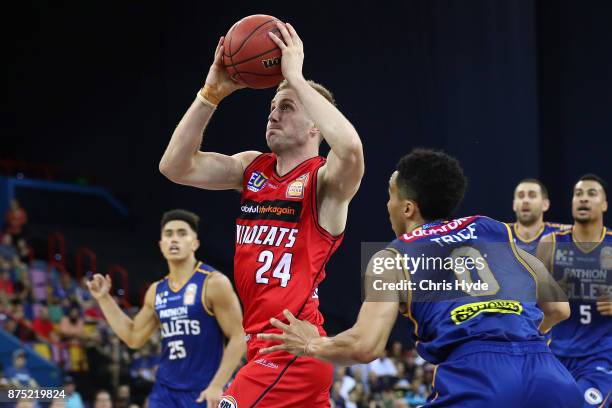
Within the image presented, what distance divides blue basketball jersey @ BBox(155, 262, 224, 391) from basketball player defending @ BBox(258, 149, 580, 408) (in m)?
3.48

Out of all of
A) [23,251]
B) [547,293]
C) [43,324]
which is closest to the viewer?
[547,293]

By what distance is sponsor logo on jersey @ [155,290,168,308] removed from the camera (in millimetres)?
7238

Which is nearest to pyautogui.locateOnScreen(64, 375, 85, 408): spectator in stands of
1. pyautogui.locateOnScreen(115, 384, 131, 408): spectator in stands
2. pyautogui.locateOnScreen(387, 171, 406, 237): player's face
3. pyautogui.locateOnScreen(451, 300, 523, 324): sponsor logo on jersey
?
pyautogui.locateOnScreen(115, 384, 131, 408): spectator in stands

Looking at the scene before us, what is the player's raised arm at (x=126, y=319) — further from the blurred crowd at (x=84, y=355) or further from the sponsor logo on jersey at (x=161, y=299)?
the blurred crowd at (x=84, y=355)

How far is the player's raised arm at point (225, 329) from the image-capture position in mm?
6734

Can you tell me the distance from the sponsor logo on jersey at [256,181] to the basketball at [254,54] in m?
0.48

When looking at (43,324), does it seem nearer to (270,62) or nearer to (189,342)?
(189,342)

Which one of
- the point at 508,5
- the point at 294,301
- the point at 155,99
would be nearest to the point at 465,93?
the point at 508,5

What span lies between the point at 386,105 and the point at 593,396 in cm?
1100

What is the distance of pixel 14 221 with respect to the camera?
16984 millimetres

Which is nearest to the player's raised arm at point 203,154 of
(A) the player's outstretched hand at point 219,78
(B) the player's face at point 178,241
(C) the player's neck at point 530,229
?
(A) the player's outstretched hand at point 219,78

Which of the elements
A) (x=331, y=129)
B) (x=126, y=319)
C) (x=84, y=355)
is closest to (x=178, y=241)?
(x=126, y=319)

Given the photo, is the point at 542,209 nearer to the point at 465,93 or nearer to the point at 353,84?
the point at 465,93

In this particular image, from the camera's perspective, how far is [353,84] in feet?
57.7
